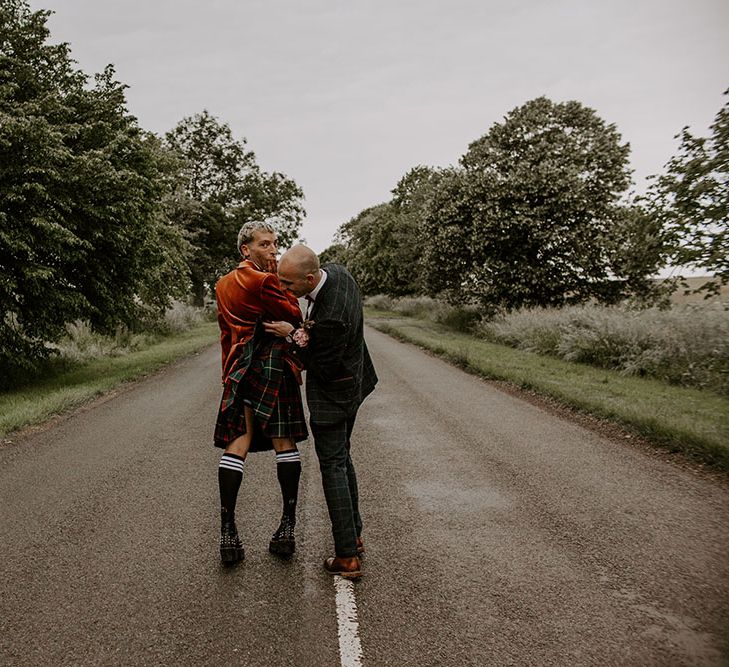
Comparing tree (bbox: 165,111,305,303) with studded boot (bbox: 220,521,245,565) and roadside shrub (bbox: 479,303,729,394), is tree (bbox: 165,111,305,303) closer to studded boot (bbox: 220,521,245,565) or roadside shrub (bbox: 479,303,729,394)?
roadside shrub (bbox: 479,303,729,394)

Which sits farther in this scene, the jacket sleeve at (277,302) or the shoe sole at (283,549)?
the shoe sole at (283,549)

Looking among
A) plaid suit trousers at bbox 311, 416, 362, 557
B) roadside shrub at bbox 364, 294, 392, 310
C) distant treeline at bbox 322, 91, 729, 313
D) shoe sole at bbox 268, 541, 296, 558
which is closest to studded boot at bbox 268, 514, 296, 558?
shoe sole at bbox 268, 541, 296, 558

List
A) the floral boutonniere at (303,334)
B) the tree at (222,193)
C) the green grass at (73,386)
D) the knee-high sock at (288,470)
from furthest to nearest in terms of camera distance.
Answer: the tree at (222,193)
the green grass at (73,386)
the knee-high sock at (288,470)
the floral boutonniere at (303,334)

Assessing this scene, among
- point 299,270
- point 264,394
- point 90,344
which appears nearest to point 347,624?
point 264,394

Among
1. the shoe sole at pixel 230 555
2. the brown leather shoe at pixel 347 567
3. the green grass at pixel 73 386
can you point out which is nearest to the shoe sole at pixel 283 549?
the shoe sole at pixel 230 555

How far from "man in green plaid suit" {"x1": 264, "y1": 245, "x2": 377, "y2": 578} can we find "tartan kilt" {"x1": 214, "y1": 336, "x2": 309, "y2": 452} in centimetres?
24

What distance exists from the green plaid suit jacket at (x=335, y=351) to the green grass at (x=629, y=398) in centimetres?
471

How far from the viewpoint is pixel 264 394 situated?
392 cm

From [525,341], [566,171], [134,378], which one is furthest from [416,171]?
[134,378]

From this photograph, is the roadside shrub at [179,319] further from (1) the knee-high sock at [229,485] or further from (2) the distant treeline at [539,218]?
(1) the knee-high sock at [229,485]

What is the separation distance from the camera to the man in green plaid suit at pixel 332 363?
11.9 feet

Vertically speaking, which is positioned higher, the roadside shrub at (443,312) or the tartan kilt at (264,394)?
the tartan kilt at (264,394)

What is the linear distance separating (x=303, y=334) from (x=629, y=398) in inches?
307

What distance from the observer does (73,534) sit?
15.2 ft
